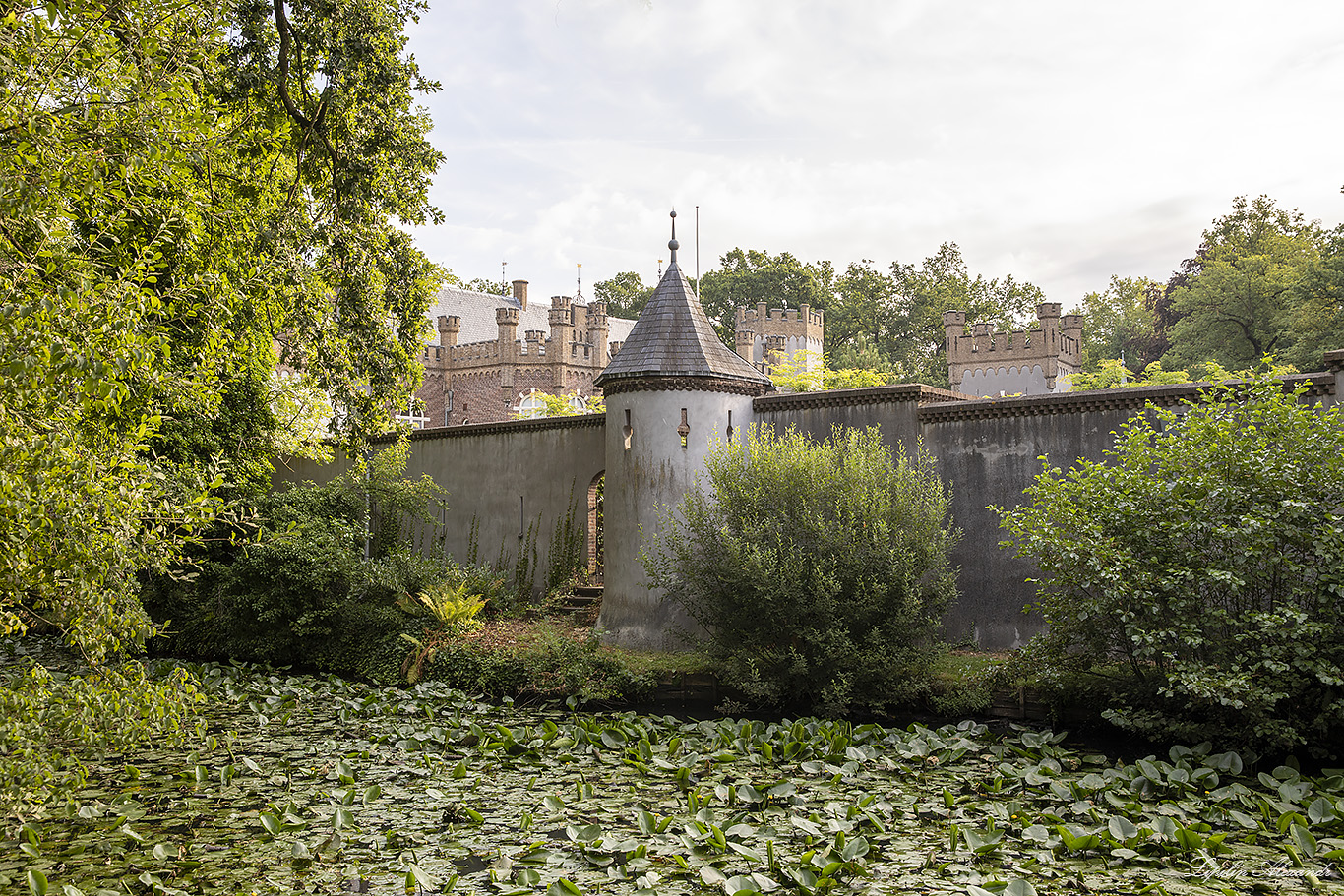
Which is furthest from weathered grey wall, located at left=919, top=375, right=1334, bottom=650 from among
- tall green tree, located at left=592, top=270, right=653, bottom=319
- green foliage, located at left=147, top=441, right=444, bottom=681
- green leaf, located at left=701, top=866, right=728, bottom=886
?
tall green tree, located at left=592, top=270, right=653, bottom=319

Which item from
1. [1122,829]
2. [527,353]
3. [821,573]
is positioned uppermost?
[527,353]

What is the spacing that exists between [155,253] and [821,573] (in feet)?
22.0

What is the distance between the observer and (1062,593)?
354 inches

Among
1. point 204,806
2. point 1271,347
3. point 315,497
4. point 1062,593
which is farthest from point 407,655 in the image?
point 1271,347

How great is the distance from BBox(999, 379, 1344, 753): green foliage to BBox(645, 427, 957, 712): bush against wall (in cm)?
141

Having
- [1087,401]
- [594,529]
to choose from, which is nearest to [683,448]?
[594,529]

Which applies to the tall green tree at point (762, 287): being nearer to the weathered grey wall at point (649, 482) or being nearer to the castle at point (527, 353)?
the castle at point (527, 353)

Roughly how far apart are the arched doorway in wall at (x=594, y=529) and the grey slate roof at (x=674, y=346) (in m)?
2.15

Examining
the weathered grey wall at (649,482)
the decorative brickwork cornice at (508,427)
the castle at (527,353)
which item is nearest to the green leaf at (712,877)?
the weathered grey wall at (649,482)

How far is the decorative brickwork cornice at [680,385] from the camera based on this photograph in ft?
42.0

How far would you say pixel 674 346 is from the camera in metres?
13.1

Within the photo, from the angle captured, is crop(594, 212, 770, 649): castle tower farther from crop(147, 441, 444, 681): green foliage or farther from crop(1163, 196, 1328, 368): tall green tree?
crop(1163, 196, 1328, 368): tall green tree

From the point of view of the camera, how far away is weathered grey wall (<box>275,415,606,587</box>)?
15.3 metres

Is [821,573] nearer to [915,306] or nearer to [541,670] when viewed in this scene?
[541,670]
